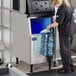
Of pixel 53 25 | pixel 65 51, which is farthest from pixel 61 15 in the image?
pixel 65 51

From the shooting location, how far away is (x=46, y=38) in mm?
3936

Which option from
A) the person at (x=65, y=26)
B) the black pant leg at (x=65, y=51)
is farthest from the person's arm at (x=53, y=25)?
the black pant leg at (x=65, y=51)

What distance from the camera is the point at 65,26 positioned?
379 cm

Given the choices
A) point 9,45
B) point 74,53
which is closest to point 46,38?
point 9,45

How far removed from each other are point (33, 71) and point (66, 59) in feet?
1.99

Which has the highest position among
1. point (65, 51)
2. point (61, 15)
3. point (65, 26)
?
point (61, 15)

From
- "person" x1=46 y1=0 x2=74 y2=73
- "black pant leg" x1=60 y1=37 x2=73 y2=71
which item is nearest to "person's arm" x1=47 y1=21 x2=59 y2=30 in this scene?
"person" x1=46 y1=0 x2=74 y2=73

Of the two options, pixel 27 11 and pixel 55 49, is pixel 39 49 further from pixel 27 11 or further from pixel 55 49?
pixel 27 11

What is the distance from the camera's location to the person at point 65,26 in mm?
3697

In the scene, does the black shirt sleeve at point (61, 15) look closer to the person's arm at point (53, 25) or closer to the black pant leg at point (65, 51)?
the person's arm at point (53, 25)

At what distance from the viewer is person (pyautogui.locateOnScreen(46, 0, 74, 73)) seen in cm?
370

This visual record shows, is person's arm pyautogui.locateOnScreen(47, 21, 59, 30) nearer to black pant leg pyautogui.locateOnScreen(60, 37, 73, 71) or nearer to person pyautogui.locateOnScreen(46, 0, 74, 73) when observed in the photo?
person pyautogui.locateOnScreen(46, 0, 74, 73)

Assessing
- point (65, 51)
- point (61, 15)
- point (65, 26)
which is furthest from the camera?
point (65, 51)

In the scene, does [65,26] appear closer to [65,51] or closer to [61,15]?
[61,15]
